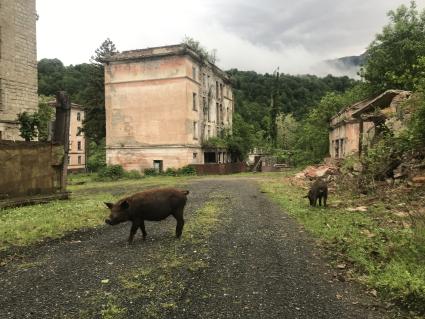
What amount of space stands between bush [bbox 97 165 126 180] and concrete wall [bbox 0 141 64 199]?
66.8 feet

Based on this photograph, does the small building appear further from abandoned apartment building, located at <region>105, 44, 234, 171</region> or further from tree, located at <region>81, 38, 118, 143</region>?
abandoned apartment building, located at <region>105, 44, 234, 171</region>

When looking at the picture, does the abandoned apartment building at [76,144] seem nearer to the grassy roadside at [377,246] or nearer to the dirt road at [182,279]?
the grassy roadside at [377,246]

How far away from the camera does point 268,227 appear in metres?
10.0

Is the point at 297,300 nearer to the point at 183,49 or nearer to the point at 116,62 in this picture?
the point at 183,49

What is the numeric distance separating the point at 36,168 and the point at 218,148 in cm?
2996

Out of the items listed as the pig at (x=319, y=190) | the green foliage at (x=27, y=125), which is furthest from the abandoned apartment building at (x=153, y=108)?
the pig at (x=319, y=190)

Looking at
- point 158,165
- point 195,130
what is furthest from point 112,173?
point 195,130

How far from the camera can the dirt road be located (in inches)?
190

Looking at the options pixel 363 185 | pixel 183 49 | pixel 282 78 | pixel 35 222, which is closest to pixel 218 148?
pixel 183 49

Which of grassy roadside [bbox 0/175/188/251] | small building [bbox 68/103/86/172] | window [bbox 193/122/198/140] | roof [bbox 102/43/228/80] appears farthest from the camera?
small building [bbox 68/103/86/172]

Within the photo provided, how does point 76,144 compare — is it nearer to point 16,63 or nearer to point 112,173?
point 112,173

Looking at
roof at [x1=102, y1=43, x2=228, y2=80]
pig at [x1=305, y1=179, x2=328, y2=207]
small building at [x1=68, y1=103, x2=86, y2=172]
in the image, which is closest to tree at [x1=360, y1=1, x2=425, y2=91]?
roof at [x1=102, y1=43, x2=228, y2=80]

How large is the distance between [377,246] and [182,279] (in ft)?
12.7

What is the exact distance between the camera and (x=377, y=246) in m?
7.59
